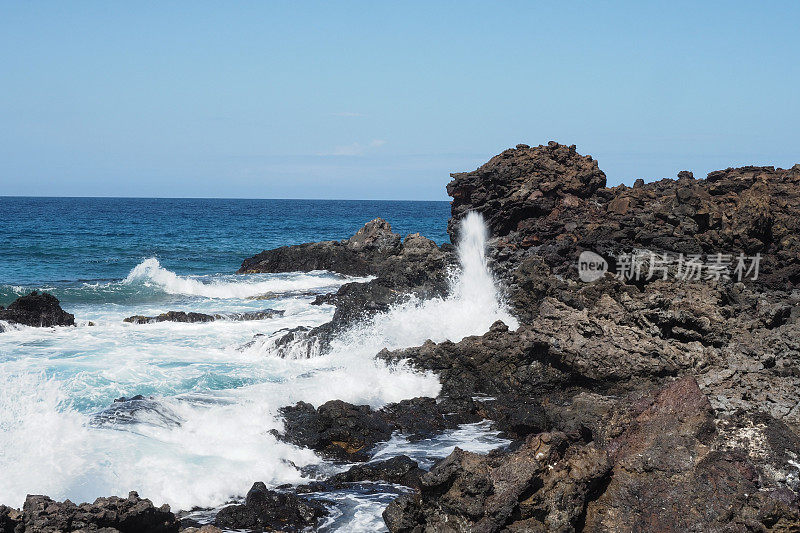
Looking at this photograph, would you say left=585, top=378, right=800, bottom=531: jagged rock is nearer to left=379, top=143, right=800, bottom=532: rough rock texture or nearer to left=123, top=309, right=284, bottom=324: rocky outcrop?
left=379, top=143, right=800, bottom=532: rough rock texture

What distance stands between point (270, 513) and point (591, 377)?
5.65 meters

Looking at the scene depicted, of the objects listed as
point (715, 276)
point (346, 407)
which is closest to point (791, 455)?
point (346, 407)

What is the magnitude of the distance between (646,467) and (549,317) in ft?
19.9

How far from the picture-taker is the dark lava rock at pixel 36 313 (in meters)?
17.1

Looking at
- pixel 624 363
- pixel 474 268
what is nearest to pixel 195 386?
pixel 474 268

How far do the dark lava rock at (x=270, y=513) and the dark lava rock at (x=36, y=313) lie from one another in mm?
12280

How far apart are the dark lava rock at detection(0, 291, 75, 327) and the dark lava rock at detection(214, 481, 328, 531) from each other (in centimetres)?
1228

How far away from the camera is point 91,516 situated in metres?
5.38

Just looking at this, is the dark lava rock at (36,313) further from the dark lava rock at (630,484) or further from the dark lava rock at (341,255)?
the dark lava rock at (630,484)

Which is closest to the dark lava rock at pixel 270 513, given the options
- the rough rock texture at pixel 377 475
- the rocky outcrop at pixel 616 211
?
the rough rock texture at pixel 377 475

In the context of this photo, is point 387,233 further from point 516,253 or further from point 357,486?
point 357,486

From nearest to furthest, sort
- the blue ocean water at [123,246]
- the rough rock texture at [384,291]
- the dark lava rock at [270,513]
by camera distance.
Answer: the dark lava rock at [270,513] < the rough rock texture at [384,291] < the blue ocean water at [123,246]

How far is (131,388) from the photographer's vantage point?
12.2m

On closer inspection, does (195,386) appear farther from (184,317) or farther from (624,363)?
(624,363)
